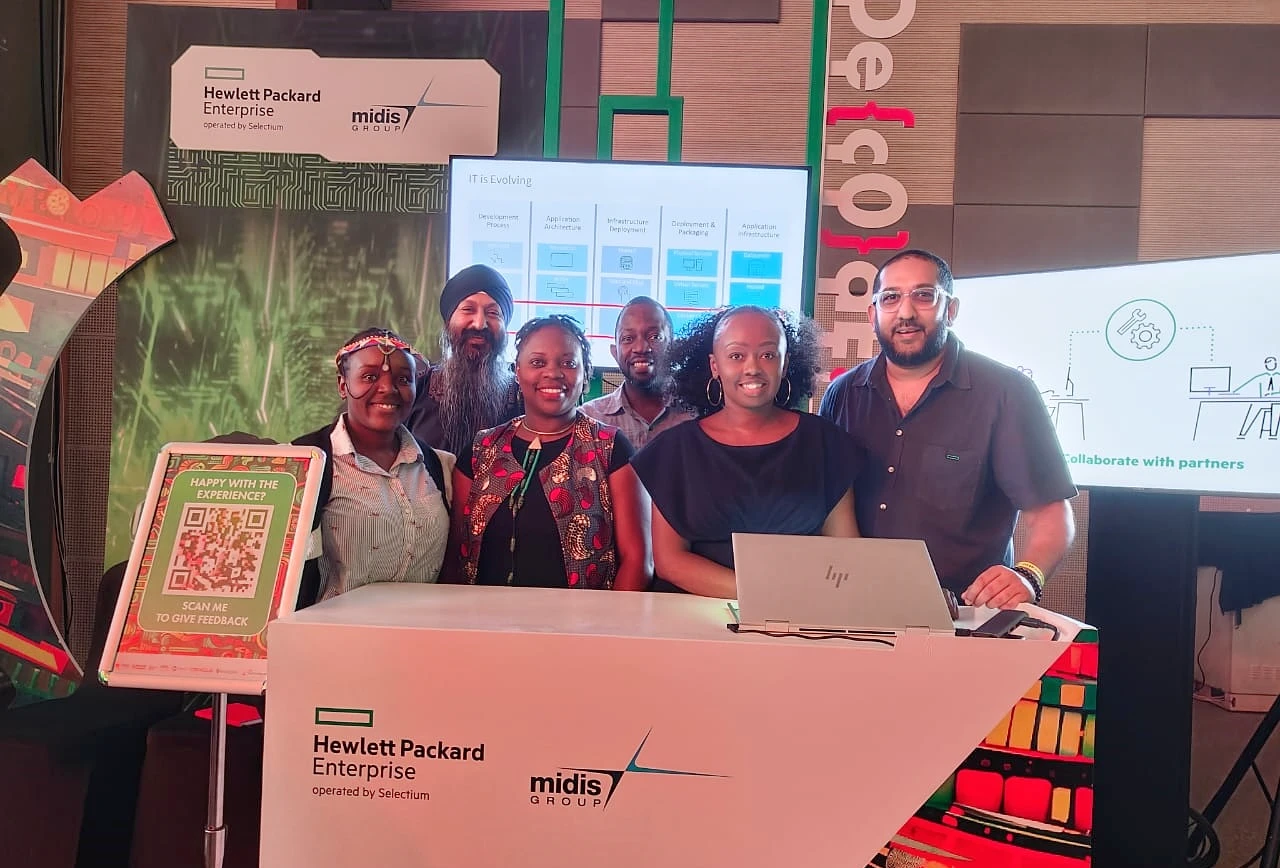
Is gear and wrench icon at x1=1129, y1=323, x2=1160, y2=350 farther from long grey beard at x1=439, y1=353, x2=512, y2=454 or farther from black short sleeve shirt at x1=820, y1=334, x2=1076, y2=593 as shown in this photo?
long grey beard at x1=439, y1=353, x2=512, y2=454

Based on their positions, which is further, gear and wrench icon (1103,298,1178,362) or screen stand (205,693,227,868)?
gear and wrench icon (1103,298,1178,362)

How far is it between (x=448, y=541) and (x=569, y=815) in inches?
35.9

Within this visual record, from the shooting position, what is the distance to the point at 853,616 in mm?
1080

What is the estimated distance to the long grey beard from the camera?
267cm

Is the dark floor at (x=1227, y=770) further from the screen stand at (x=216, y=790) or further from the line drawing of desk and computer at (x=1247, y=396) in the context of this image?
the screen stand at (x=216, y=790)

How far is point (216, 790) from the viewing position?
126cm

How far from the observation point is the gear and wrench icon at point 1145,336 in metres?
2.46

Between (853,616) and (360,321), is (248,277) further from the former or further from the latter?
(853,616)

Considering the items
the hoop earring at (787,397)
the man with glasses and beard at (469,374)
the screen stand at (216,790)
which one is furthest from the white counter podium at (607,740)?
the man with glasses and beard at (469,374)

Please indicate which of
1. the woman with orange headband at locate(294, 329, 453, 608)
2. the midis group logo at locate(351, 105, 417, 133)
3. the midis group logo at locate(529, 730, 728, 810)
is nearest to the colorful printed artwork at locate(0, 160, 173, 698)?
the midis group logo at locate(351, 105, 417, 133)

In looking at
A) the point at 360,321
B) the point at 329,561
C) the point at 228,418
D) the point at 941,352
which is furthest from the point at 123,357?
the point at 941,352

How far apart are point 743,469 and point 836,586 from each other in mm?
676

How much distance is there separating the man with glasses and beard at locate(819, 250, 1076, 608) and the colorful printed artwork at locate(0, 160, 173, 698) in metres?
2.87

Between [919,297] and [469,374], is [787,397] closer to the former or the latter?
[919,297]
